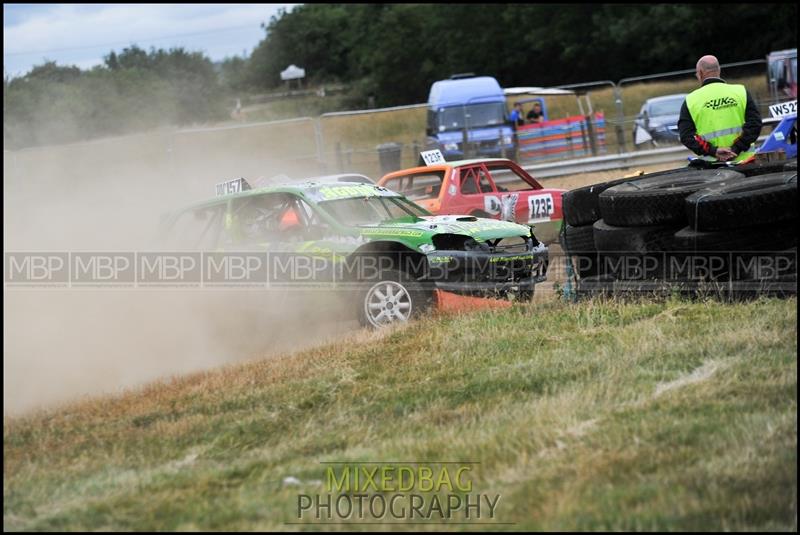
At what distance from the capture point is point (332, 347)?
8250mm

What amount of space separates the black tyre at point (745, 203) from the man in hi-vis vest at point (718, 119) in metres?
0.88

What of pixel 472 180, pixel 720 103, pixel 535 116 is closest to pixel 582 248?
pixel 720 103

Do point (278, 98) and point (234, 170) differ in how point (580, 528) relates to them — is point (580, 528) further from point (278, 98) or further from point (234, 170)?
point (278, 98)

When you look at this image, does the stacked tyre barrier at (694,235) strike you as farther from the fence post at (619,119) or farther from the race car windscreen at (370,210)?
the fence post at (619,119)

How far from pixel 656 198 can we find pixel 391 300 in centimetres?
240

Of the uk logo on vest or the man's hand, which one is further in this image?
the man's hand

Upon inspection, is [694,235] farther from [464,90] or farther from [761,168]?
[464,90]

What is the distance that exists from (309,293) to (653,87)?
117 ft

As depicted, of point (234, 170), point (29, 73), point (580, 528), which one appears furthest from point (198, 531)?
point (29, 73)

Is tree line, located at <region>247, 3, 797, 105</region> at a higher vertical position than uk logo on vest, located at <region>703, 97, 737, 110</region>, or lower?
higher

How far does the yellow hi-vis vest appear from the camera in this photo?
8961 mm

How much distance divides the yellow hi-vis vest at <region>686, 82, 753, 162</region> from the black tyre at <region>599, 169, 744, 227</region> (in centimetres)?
31

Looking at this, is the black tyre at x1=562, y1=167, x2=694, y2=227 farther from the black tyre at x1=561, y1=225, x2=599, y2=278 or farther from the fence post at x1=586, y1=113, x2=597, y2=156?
the fence post at x1=586, y1=113, x2=597, y2=156

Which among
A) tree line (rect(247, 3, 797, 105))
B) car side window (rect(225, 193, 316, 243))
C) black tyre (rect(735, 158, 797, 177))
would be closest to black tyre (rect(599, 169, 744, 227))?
black tyre (rect(735, 158, 797, 177))
